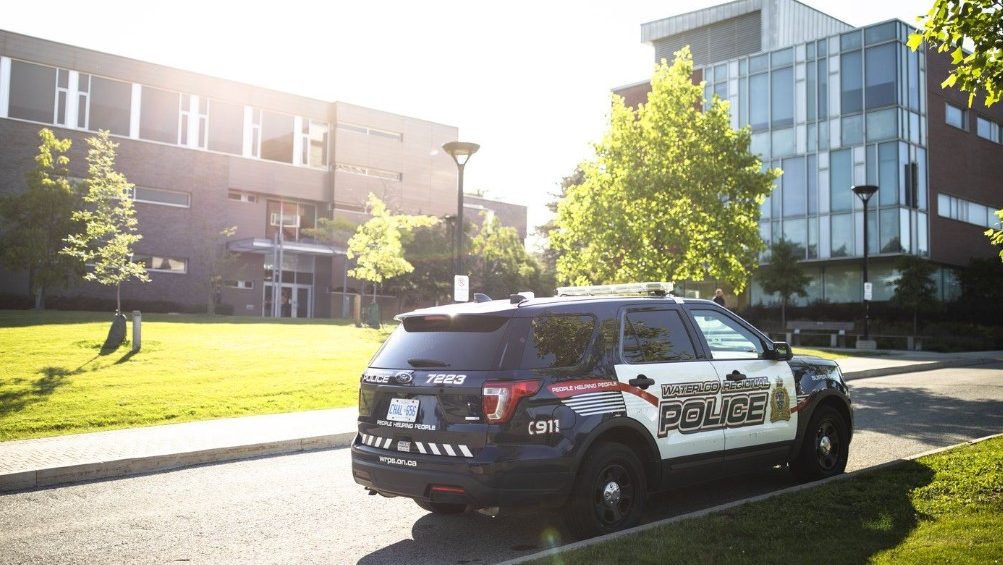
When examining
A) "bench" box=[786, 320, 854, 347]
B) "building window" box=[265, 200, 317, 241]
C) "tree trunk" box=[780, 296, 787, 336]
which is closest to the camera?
"bench" box=[786, 320, 854, 347]

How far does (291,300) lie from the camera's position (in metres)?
49.7

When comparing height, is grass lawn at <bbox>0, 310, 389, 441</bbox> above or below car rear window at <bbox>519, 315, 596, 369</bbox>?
below

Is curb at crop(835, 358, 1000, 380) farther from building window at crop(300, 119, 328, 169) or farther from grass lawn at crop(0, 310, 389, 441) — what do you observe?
building window at crop(300, 119, 328, 169)

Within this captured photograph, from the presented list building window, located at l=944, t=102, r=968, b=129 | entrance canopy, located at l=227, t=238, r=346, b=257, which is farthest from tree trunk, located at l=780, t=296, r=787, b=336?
entrance canopy, located at l=227, t=238, r=346, b=257

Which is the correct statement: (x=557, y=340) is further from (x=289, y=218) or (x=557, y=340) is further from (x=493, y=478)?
(x=289, y=218)

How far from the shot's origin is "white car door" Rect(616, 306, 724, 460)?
588 cm

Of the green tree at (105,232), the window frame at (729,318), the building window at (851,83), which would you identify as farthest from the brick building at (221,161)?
the window frame at (729,318)

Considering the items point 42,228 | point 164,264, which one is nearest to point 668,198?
point 42,228

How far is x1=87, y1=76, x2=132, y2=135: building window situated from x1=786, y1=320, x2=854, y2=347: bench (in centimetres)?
3602

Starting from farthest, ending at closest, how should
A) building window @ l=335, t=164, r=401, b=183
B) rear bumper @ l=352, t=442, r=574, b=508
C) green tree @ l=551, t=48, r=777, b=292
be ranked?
building window @ l=335, t=164, r=401, b=183
green tree @ l=551, t=48, r=777, b=292
rear bumper @ l=352, t=442, r=574, b=508

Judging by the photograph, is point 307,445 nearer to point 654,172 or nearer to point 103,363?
point 103,363

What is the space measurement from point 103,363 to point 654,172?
1565 cm

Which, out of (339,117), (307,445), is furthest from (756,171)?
(339,117)

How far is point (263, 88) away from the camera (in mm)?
48969
